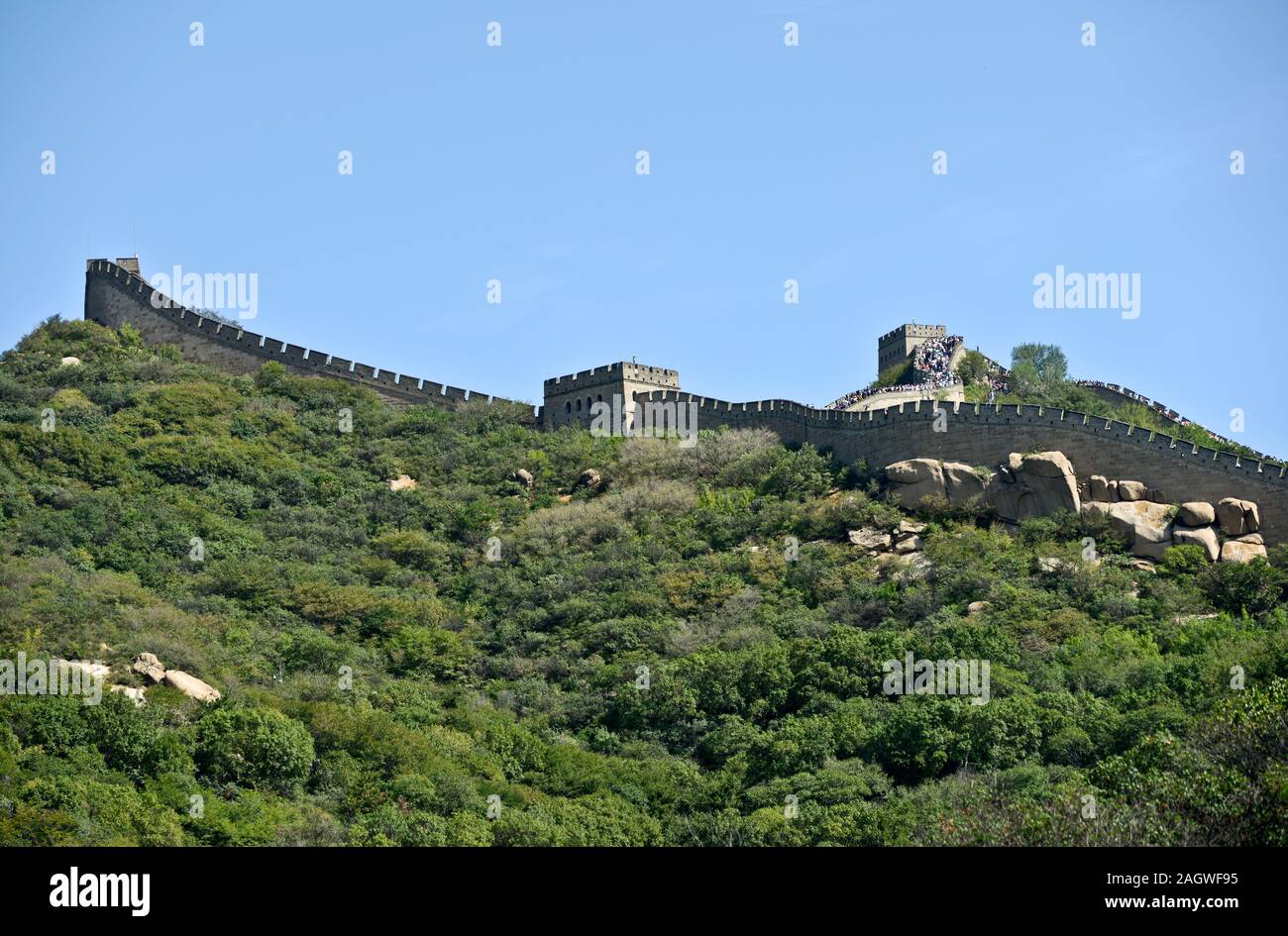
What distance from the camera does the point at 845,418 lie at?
56.2 meters

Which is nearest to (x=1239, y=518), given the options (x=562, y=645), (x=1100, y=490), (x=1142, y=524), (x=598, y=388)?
(x=1142, y=524)

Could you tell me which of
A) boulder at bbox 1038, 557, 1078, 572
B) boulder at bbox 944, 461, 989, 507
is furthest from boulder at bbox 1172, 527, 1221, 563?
boulder at bbox 944, 461, 989, 507

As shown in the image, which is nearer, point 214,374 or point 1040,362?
point 214,374

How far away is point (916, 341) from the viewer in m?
72.1

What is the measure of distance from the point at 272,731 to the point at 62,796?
5.31 m

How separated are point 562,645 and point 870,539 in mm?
8346

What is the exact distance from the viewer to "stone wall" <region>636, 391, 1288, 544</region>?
49.0 meters

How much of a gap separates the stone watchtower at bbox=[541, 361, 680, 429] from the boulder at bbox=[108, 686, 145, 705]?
24407 mm

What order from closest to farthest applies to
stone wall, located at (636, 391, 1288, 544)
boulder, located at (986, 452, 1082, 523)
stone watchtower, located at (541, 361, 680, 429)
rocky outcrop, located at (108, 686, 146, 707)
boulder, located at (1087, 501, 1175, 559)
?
rocky outcrop, located at (108, 686, 146, 707)
boulder, located at (1087, 501, 1175, 559)
stone wall, located at (636, 391, 1288, 544)
boulder, located at (986, 452, 1082, 523)
stone watchtower, located at (541, 361, 680, 429)

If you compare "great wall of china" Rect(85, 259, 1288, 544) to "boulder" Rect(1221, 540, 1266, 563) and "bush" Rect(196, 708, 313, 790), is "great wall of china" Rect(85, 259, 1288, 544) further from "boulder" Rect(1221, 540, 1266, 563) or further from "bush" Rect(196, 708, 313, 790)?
"bush" Rect(196, 708, 313, 790)

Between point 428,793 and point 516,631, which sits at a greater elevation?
point 516,631
